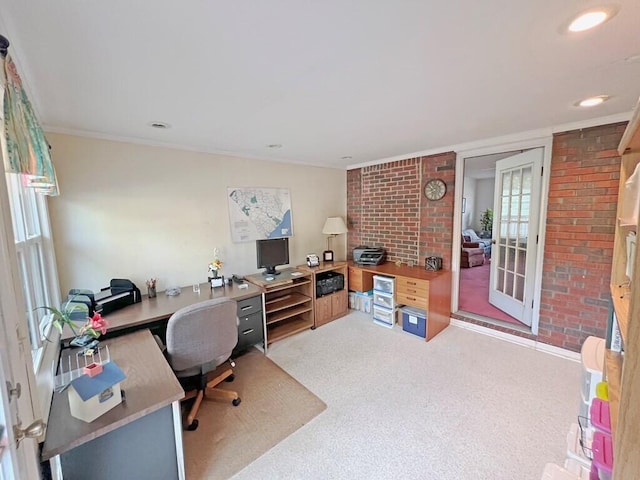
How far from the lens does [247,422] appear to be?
1982mm

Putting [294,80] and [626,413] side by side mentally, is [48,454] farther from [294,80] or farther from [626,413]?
[294,80]

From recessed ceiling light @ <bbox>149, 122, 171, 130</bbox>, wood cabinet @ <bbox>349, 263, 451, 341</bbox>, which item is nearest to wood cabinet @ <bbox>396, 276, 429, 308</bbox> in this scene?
wood cabinet @ <bbox>349, 263, 451, 341</bbox>

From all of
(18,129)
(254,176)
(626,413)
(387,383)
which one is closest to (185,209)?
(254,176)

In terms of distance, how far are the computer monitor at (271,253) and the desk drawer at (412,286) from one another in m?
1.44

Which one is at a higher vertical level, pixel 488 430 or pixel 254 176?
pixel 254 176

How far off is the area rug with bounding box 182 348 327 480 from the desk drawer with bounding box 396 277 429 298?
1631mm

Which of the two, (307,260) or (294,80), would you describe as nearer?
(294,80)

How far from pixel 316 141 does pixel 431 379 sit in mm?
2528

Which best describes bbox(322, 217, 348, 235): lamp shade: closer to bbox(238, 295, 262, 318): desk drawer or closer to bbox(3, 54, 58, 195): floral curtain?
bbox(238, 295, 262, 318): desk drawer

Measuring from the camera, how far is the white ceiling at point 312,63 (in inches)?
39.2

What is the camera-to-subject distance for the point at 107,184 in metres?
2.43

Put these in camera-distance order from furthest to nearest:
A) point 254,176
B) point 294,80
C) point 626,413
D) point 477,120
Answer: point 254,176, point 477,120, point 294,80, point 626,413

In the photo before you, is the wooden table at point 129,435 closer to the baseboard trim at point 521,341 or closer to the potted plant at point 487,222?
the baseboard trim at point 521,341

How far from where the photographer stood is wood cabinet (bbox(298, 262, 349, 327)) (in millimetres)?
3479
